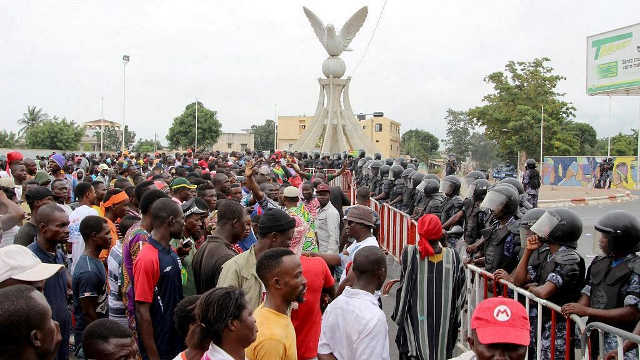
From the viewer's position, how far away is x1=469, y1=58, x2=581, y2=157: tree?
36156 mm

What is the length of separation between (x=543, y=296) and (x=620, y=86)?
3024 cm

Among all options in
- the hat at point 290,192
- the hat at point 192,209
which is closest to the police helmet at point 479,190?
the hat at point 290,192

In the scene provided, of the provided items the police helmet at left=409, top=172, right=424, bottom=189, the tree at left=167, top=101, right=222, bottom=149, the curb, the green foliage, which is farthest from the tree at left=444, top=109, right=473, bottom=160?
the police helmet at left=409, top=172, right=424, bottom=189

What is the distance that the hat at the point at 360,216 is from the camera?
16.1 ft

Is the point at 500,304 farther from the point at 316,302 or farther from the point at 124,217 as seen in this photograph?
the point at 124,217

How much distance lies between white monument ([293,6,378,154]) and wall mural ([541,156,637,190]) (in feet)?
36.4

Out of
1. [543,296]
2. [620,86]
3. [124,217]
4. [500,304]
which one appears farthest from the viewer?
[620,86]

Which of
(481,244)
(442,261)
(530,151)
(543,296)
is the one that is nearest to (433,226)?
(442,261)

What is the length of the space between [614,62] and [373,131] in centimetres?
4797

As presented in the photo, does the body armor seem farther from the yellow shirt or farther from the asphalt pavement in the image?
the yellow shirt

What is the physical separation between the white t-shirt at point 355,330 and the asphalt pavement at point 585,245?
203 cm

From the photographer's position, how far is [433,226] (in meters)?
4.53

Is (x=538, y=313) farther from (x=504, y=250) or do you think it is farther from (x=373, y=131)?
(x=373, y=131)

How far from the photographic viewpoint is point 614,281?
3779 millimetres
